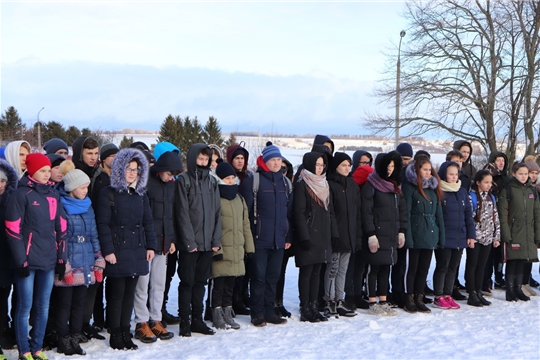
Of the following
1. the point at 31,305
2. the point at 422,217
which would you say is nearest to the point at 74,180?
the point at 31,305

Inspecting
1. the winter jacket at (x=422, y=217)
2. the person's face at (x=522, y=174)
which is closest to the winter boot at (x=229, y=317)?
the winter jacket at (x=422, y=217)

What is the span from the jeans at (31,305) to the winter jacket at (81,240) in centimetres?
17

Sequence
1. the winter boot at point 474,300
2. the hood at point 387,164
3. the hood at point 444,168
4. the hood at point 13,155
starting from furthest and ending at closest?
1. the winter boot at point 474,300
2. the hood at point 444,168
3. the hood at point 387,164
4. the hood at point 13,155

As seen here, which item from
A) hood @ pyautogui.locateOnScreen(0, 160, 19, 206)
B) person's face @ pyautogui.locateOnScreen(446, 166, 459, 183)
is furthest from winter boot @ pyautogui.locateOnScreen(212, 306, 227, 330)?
person's face @ pyautogui.locateOnScreen(446, 166, 459, 183)

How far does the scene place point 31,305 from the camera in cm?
577

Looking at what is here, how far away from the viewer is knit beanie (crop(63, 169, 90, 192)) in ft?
19.7

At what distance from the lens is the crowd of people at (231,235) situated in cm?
588

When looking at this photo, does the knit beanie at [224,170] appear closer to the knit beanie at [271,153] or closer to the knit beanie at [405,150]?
the knit beanie at [271,153]

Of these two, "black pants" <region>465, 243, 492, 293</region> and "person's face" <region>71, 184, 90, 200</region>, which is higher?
"person's face" <region>71, 184, 90, 200</region>

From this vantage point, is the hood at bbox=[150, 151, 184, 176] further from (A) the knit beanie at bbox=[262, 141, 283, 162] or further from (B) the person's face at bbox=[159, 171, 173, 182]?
(A) the knit beanie at bbox=[262, 141, 283, 162]

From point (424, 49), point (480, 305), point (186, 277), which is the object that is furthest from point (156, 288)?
point (424, 49)

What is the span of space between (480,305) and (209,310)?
4062 mm

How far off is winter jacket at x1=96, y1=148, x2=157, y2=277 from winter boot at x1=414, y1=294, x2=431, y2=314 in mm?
4056

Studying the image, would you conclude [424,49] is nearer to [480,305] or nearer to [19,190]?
[480,305]
